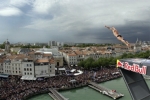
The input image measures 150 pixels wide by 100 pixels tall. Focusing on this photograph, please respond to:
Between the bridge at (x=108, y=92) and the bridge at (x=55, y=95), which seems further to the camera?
the bridge at (x=108, y=92)

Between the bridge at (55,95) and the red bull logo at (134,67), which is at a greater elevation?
the red bull logo at (134,67)

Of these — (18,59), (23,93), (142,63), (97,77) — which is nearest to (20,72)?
(18,59)

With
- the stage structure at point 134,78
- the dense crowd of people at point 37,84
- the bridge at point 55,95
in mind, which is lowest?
the bridge at point 55,95

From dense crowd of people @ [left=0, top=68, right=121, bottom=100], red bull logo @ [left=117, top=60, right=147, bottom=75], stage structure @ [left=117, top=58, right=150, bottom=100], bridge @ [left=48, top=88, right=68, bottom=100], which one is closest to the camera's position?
red bull logo @ [left=117, top=60, right=147, bottom=75]

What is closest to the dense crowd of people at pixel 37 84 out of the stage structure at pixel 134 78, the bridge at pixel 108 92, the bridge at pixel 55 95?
the bridge at pixel 55 95

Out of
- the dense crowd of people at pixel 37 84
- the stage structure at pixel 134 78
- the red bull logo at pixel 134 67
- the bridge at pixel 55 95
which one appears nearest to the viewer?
the red bull logo at pixel 134 67

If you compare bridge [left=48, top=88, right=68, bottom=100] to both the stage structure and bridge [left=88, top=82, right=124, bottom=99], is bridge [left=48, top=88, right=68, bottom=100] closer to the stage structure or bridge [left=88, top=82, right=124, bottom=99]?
bridge [left=88, top=82, right=124, bottom=99]

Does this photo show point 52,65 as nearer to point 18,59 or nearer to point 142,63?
point 18,59

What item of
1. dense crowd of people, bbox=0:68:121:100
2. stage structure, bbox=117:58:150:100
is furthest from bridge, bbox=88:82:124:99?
stage structure, bbox=117:58:150:100

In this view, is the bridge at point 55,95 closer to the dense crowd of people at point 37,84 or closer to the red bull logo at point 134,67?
the dense crowd of people at point 37,84

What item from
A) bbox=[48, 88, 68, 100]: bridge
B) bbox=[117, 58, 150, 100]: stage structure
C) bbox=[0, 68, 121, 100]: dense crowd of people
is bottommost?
bbox=[48, 88, 68, 100]: bridge

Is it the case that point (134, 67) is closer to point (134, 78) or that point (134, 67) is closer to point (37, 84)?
point (134, 78)
